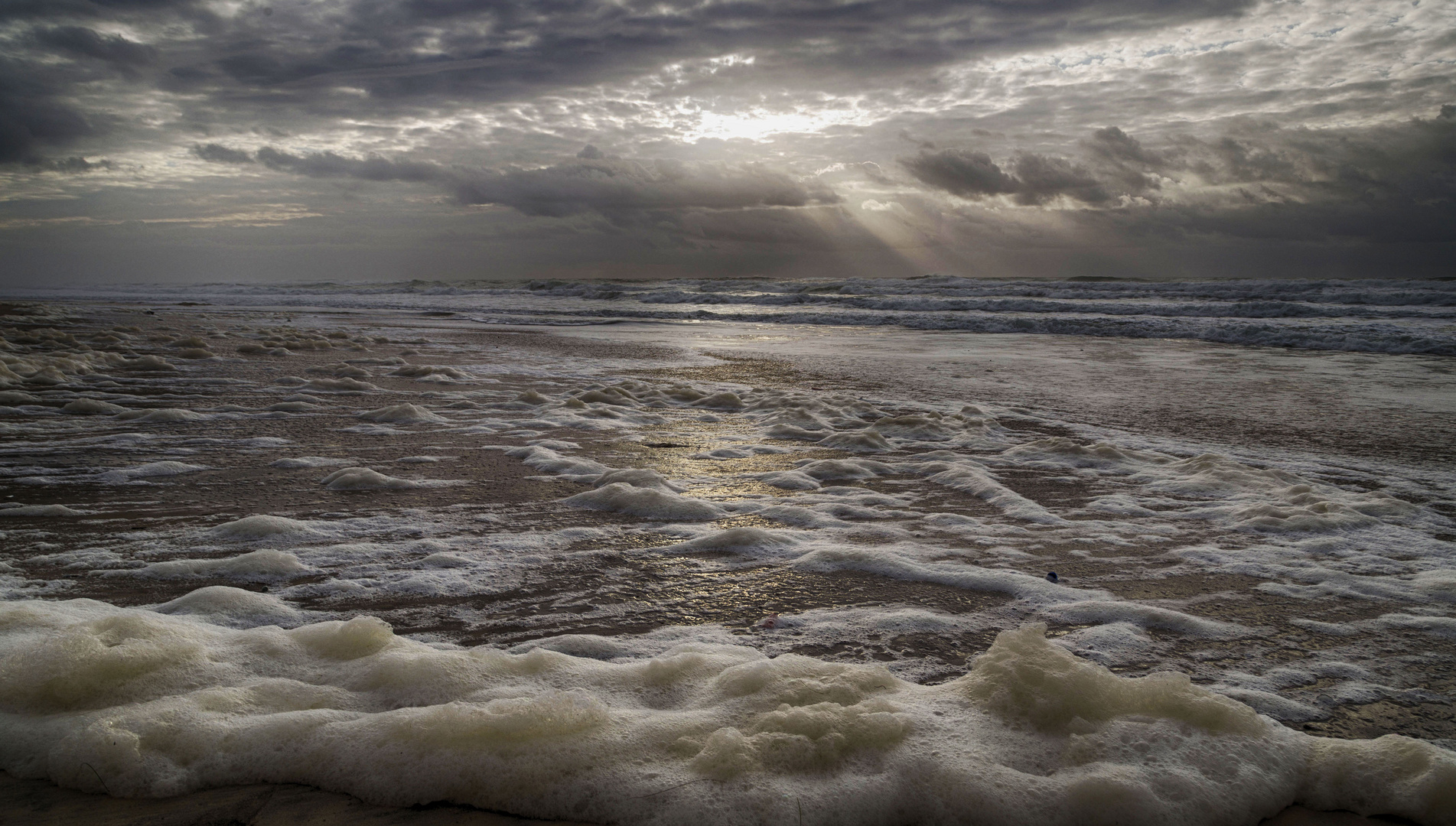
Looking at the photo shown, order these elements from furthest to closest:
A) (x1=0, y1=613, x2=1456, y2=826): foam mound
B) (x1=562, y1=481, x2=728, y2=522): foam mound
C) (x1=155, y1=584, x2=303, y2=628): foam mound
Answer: (x1=562, y1=481, x2=728, y2=522): foam mound, (x1=155, y1=584, x2=303, y2=628): foam mound, (x1=0, y1=613, x2=1456, y2=826): foam mound

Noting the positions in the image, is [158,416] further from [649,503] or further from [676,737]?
[676,737]

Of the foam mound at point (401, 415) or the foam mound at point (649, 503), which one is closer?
the foam mound at point (649, 503)

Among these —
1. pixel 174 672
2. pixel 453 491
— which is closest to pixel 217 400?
pixel 453 491

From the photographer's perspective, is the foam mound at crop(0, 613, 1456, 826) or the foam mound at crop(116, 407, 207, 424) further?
the foam mound at crop(116, 407, 207, 424)

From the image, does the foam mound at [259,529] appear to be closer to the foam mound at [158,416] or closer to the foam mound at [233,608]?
the foam mound at [233,608]

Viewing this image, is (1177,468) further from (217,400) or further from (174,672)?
(217,400)

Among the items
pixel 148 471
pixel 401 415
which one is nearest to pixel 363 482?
pixel 148 471

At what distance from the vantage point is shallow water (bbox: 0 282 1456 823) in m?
1.59

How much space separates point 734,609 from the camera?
8.13ft

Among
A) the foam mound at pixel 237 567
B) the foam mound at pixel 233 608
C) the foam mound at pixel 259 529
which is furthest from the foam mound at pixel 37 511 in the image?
the foam mound at pixel 233 608

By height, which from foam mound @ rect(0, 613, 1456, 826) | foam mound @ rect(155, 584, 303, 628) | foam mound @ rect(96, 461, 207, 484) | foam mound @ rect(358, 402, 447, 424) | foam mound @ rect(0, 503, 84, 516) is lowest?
foam mound @ rect(0, 613, 1456, 826)

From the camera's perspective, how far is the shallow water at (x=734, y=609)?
159 centimetres

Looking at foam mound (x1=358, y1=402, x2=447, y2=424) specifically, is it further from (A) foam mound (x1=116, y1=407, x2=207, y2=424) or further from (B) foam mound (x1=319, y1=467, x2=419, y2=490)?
(B) foam mound (x1=319, y1=467, x2=419, y2=490)

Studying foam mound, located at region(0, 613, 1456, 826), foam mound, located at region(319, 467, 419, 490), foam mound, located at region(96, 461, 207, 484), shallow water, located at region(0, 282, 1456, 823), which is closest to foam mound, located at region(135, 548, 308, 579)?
shallow water, located at region(0, 282, 1456, 823)
